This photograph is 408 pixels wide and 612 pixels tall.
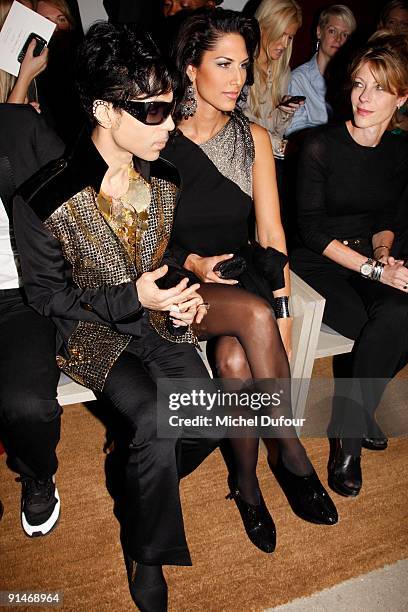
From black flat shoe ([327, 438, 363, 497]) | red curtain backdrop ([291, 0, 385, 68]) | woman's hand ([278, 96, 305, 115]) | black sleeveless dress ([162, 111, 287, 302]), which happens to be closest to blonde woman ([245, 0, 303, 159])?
woman's hand ([278, 96, 305, 115])

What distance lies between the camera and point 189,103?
2098 mm

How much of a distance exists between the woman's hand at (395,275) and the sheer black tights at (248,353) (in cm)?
65

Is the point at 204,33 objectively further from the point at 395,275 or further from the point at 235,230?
the point at 395,275

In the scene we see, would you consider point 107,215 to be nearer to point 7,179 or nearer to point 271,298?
point 7,179

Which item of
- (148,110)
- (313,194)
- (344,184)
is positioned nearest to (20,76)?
(148,110)

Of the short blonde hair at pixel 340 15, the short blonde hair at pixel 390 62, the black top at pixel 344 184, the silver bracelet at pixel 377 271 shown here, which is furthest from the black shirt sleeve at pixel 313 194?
the short blonde hair at pixel 340 15

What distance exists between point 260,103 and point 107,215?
203 cm

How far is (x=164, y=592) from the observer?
1703 millimetres

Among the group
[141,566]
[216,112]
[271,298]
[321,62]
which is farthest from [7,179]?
[321,62]

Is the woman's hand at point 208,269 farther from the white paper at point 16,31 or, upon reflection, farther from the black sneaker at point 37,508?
the white paper at point 16,31

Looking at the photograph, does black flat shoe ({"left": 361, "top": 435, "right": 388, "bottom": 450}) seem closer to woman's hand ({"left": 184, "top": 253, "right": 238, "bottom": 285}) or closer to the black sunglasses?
woman's hand ({"left": 184, "top": 253, "right": 238, "bottom": 285})

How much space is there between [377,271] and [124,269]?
3.67 ft

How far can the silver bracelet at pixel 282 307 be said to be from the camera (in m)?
2.11

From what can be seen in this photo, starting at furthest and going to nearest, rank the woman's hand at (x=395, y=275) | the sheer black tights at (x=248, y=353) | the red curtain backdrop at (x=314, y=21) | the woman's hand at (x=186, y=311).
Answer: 1. the red curtain backdrop at (x=314, y=21)
2. the woman's hand at (x=395, y=275)
3. the sheer black tights at (x=248, y=353)
4. the woman's hand at (x=186, y=311)
